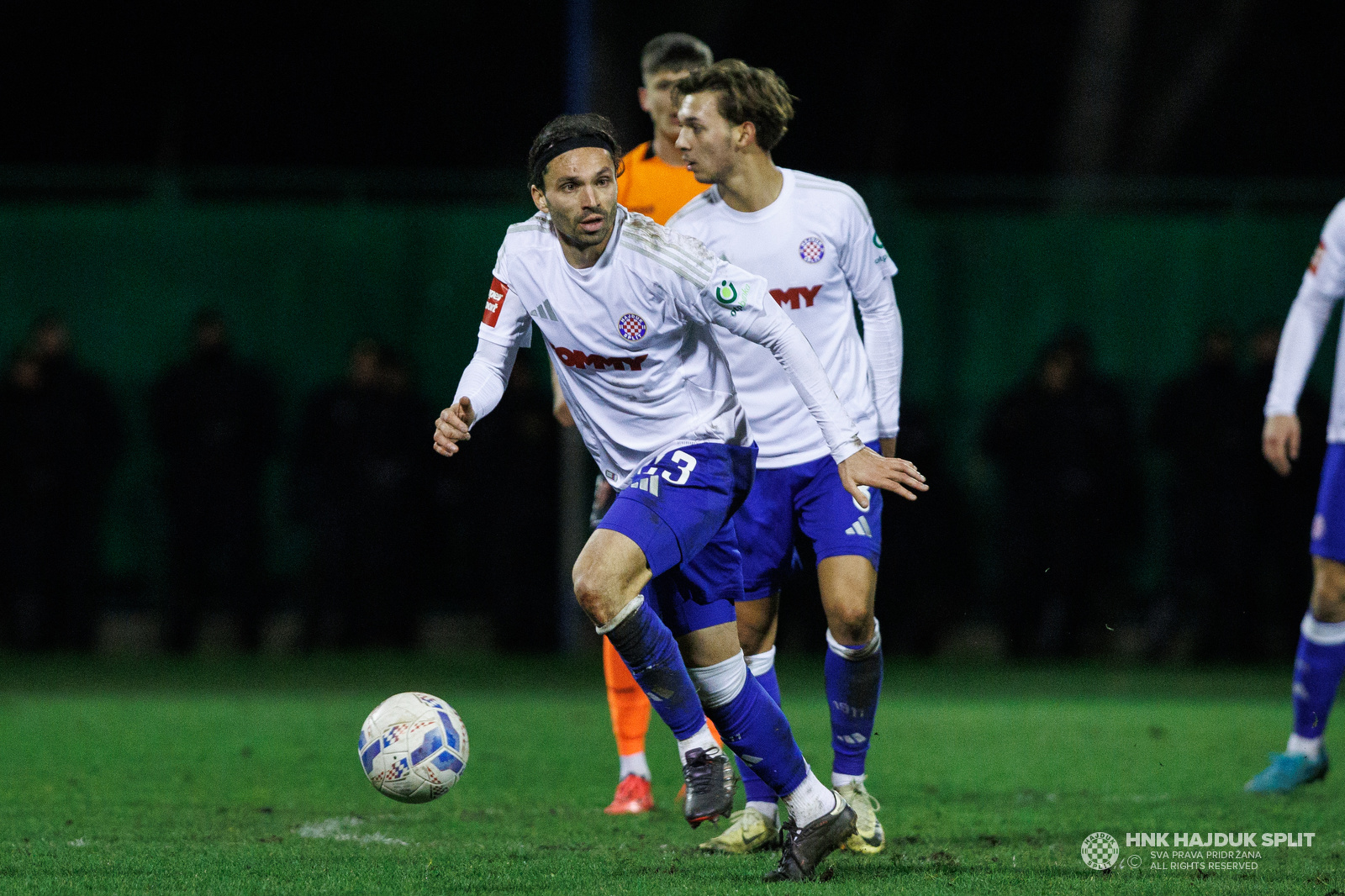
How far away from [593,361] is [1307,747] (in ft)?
11.7

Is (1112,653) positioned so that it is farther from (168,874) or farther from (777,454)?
(168,874)

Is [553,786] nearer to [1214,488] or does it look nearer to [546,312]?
[546,312]

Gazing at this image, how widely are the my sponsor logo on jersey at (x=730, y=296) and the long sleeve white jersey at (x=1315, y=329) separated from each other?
264 cm

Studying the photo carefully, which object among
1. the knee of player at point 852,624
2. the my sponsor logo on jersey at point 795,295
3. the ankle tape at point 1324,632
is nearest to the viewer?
the knee of player at point 852,624

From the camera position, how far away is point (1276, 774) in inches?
282

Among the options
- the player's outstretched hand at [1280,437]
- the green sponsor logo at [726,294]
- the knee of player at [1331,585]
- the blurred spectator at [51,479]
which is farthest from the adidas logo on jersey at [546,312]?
the blurred spectator at [51,479]

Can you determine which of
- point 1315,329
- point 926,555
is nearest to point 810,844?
point 1315,329

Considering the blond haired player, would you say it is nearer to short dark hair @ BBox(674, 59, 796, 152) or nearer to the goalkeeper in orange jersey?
short dark hair @ BBox(674, 59, 796, 152)

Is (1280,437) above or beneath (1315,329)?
beneath

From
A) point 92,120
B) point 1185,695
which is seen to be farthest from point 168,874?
point 92,120

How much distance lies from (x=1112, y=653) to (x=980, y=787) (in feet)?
19.6

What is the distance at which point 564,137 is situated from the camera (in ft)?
17.8

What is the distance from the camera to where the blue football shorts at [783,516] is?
6168mm

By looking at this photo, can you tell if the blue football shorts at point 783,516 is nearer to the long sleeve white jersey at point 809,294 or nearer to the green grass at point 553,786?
the long sleeve white jersey at point 809,294
